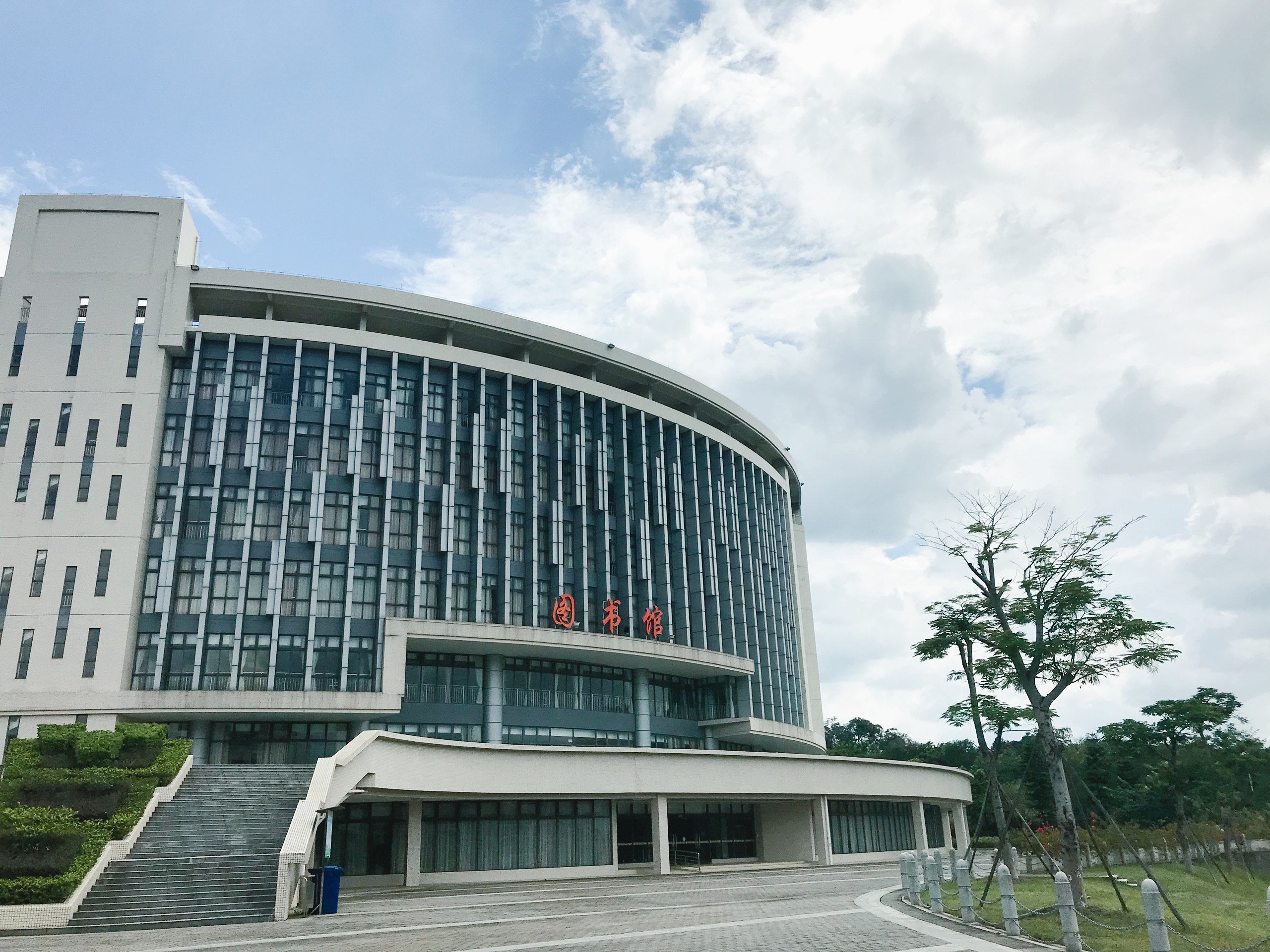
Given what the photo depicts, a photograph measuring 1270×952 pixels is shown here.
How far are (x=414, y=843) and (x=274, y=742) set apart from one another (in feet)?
35.8

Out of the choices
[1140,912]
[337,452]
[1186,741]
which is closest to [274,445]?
[337,452]

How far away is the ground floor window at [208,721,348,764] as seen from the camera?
3962 centimetres

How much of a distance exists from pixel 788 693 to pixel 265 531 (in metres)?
36.0

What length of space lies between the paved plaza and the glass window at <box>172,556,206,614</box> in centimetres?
1777

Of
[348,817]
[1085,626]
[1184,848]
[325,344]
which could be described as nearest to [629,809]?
[348,817]

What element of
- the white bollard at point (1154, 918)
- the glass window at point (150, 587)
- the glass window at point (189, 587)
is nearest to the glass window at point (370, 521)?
the glass window at point (189, 587)

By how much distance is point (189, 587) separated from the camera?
133ft

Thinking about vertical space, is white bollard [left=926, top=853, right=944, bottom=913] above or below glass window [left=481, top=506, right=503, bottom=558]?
below

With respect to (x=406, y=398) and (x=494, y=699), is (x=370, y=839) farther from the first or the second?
(x=406, y=398)

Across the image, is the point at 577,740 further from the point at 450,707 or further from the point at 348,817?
the point at 348,817

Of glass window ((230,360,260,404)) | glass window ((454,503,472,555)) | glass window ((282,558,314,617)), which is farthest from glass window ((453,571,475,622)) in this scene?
glass window ((230,360,260,404))

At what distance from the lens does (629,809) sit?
40094 millimetres

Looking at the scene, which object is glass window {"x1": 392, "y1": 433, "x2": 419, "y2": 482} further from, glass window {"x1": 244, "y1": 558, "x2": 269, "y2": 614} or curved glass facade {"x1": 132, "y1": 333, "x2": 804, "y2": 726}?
glass window {"x1": 244, "y1": 558, "x2": 269, "y2": 614}

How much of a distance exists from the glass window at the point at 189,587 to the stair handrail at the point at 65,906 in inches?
676
